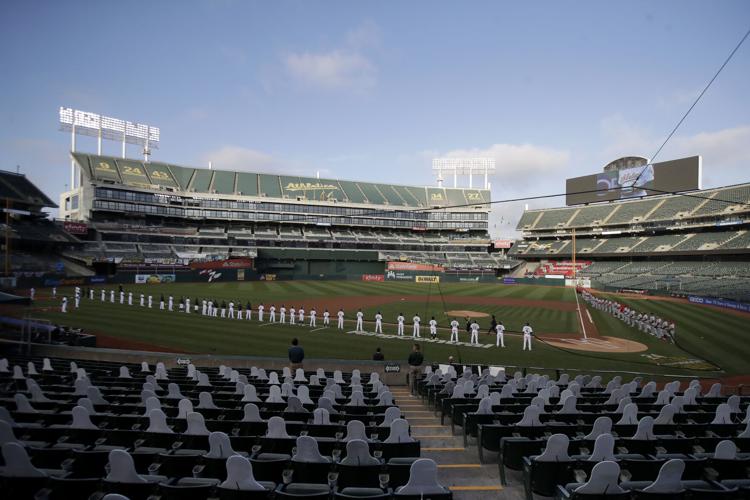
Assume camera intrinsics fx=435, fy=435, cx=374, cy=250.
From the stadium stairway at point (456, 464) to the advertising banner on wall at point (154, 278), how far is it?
5151 centimetres

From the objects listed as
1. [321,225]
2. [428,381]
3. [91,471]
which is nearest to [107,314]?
[428,381]

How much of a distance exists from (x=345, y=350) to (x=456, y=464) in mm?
14805

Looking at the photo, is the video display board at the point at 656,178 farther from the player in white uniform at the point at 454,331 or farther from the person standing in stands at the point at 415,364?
the person standing in stands at the point at 415,364

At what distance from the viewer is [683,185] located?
227 feet

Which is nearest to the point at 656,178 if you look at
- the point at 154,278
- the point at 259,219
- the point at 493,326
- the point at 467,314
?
the point at 467,314

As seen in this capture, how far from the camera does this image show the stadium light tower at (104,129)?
234ft

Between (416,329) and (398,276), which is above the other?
(398,276)

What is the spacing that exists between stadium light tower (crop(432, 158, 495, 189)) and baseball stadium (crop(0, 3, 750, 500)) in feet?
68.7

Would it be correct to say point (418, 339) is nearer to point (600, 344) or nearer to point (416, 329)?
point (416, 329)

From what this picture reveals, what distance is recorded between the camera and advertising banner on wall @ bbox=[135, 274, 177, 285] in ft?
173

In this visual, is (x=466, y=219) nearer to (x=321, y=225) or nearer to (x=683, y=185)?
(x=321, y=225)

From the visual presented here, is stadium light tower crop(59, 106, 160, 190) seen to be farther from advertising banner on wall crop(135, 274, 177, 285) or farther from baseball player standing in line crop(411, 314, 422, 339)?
baseball player standing in line crop(411, 314, 422, 339)

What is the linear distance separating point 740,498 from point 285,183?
8934 centimetres

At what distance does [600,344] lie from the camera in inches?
923
